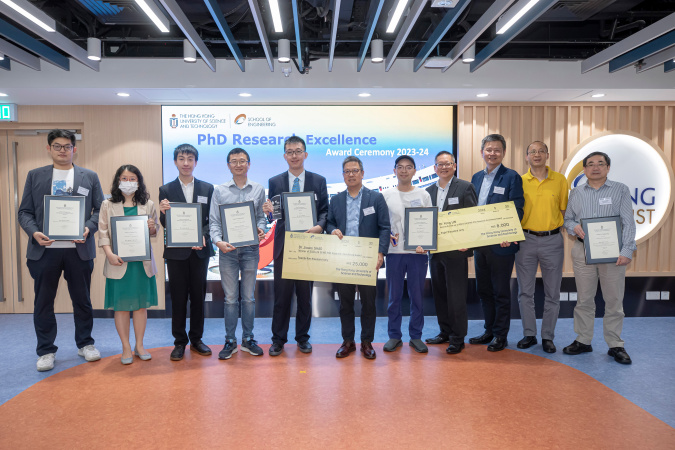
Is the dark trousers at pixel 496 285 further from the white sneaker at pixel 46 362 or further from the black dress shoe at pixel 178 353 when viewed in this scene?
the white sneaker at pixel 46 362

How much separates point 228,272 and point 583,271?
323cm

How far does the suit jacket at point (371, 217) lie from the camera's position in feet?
12.6

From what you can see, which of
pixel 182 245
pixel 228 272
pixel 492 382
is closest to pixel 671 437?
pixel 492 382

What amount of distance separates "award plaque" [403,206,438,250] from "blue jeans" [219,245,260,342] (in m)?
1.36

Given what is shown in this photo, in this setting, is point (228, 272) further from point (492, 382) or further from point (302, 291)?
point (492, 382)

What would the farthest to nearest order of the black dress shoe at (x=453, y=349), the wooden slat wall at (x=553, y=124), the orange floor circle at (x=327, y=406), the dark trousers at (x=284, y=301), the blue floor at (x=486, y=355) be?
the wooden slat wall at (x=553, y=124) → the black dress shoe at (x=453, y=349) → the dark trousers at (x=284, y=301) → the blue floor at (x=486, y=355) → the orange floor circle at (x=327, y=406)

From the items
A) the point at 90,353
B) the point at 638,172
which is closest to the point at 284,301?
the point at 90,353

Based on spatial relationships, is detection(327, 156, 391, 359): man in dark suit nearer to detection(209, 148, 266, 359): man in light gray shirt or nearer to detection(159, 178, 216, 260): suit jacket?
detection(209, 148, 266, 359): man in light gray shirt

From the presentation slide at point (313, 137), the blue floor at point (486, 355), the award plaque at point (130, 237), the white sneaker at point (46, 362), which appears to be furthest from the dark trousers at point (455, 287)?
the white sneaker at point (46, 362)

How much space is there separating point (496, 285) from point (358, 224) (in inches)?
57.9

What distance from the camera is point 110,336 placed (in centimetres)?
472

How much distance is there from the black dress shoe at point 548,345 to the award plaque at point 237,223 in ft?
9.50

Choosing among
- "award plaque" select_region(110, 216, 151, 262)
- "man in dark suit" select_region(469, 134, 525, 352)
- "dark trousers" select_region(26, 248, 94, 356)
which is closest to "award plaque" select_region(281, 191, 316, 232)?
"award plaque" select_region(110, 216, 151, 262)

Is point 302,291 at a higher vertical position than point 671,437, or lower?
higher
